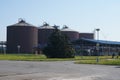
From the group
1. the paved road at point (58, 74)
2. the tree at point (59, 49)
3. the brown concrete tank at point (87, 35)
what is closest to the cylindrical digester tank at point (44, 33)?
the brown concrete tank at point (87, 35)

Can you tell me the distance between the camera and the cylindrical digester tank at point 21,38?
117 metres

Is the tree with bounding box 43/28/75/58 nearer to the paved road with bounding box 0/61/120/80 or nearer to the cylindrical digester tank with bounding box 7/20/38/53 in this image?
the paved road with bounding box 0/61/120/80

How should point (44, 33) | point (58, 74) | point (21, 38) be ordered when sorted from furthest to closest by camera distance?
point (44, 33), point (21, 38), point (58, 74)

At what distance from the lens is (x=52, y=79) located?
19.8 metres

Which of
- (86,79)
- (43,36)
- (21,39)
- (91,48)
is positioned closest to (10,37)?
(21,39)

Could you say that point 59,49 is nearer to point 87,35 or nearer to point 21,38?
point 21,38

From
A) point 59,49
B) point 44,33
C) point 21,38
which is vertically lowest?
point 59,49

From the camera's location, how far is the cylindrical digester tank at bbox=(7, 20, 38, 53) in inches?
4594

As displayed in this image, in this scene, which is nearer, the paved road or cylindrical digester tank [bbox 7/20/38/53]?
the paved road

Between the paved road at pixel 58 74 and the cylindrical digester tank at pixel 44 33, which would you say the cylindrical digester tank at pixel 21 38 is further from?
the paved road at pixel 58 74

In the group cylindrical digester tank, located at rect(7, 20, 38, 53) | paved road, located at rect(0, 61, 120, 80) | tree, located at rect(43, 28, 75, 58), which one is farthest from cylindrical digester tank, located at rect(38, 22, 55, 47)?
paved road, located at rect(0, 61, 120, 80)

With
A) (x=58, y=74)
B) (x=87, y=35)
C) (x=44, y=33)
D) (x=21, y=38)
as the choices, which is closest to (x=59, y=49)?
(x=58, y=74)

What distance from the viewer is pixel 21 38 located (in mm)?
116688

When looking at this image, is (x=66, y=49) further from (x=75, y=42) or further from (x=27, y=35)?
(x=27, y=35)
